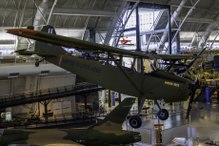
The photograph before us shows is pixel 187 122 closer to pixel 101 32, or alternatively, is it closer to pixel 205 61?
pixel 205 61

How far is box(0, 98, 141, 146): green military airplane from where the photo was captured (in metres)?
10.4

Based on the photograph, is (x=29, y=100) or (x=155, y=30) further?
(x=155, y=30)

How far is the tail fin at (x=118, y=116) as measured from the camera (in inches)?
472

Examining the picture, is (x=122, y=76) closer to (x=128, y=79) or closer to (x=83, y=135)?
(x=128, y=79)

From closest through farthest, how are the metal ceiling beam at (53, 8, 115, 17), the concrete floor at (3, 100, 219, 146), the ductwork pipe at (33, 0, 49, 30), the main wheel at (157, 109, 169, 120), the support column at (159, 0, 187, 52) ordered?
1. the main wheel at (157, 109, 169, 120)
2. the concrete floor at (3, 100, 219, 146)
3. the ductwork pipe at (33, 0, 49, 30)
4. the metal ceiling beam at (53, 8, 115, 17)
5. the support column at (159, 0, 187, 52)

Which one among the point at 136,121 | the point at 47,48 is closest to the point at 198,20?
the point at 136,121

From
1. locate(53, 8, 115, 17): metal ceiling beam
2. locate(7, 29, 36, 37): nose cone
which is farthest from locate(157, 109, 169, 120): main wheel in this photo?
locate(53, 8, 115, 17): metal ceiling beam

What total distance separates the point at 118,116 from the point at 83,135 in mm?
1599

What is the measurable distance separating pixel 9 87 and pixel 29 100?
12.4 ft

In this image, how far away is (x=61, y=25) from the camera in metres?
23.1

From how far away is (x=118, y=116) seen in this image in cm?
1211

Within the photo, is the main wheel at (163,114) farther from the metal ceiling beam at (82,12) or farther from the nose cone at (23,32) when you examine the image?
the metal ceiling beam at (82,12)

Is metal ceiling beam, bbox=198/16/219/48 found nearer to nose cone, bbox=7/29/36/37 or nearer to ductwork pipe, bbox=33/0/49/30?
ductwork pipe, bbox=33/0/49/30

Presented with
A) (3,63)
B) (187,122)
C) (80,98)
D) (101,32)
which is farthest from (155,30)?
(3,63)
